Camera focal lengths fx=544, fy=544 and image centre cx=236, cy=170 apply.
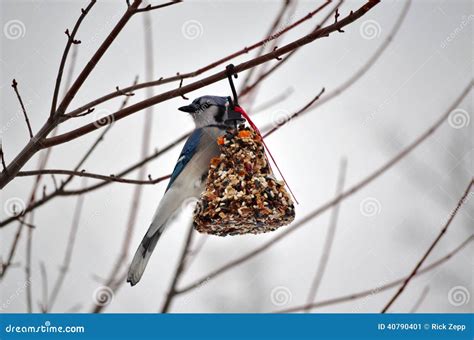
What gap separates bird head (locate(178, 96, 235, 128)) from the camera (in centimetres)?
197

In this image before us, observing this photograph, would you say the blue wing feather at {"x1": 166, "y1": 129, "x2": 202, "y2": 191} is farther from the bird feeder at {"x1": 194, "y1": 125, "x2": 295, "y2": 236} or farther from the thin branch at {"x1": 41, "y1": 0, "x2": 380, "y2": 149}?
the thin branch at {"x1": 41, "y1": 0, "x2": 380, "y2": 149}

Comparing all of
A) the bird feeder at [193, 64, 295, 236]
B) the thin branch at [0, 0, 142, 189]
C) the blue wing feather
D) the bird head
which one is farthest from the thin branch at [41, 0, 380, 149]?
the blue wing feather

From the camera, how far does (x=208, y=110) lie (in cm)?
201

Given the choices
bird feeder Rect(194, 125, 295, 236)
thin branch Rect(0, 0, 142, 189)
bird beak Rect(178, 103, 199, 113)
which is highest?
bird beak Rect(178, 103, 199, 113)

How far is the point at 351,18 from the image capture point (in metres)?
1.52

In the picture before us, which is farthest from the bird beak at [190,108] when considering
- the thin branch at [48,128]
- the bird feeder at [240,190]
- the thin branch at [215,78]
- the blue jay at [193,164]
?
the thin branch at [48,128]

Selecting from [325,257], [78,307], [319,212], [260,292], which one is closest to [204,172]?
[319,212]

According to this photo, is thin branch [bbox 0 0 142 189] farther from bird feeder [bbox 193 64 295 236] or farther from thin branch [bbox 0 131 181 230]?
A: bird feeder [bbox 193 64 295 236]

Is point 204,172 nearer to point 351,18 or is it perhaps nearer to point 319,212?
point 319,212

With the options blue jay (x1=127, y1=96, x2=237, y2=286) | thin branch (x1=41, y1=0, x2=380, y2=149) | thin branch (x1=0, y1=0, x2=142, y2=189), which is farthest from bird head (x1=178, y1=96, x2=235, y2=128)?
thin branch (x1=0, y1=0, x2=142, y2=189)

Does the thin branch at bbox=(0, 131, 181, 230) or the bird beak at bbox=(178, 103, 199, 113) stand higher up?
the bird beak at bbox=(178, 103, 199, 113)

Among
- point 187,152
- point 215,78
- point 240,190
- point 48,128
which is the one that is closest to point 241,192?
point 240,190

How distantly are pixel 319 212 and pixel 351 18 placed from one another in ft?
2.62

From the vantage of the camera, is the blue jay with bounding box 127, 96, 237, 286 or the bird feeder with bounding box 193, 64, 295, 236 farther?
the blue jay with bounding box 127, 96, 237, 286
